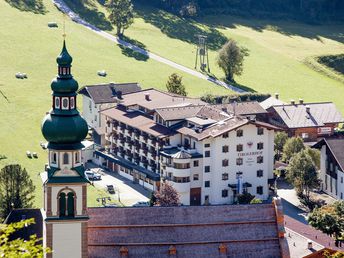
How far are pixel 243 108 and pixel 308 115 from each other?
11.6 metres

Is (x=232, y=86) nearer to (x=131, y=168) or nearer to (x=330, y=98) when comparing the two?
(x=330, y=98)

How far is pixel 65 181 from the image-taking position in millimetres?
78625

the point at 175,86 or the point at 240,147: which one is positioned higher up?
the point at 175,86

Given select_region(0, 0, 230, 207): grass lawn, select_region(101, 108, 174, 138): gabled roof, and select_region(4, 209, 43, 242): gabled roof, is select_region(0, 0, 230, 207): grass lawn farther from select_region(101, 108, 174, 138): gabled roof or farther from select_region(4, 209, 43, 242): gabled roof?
select_region(4, 209, 43, 242): gabled roof

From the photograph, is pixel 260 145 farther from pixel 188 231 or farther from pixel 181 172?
pixel 188 231

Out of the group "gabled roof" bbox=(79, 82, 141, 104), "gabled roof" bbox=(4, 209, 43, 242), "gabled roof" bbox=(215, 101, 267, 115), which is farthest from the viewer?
"gabled roof" bbox=(79, 82, 141, 104)

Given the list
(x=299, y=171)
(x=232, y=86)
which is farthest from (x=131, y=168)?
(x=232, y=86)

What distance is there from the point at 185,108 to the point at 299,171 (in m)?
16.9

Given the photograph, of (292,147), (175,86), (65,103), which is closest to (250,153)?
(292,147)

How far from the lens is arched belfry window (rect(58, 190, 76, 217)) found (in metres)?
78.4

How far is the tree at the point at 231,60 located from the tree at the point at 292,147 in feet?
160

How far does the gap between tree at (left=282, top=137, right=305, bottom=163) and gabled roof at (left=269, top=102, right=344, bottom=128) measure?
35.2 feet

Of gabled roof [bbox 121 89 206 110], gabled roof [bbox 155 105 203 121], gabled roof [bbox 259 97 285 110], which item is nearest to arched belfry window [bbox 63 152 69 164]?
gabled roof [bbox 155 105 203 121]

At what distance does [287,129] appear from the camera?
15650 centimetres
